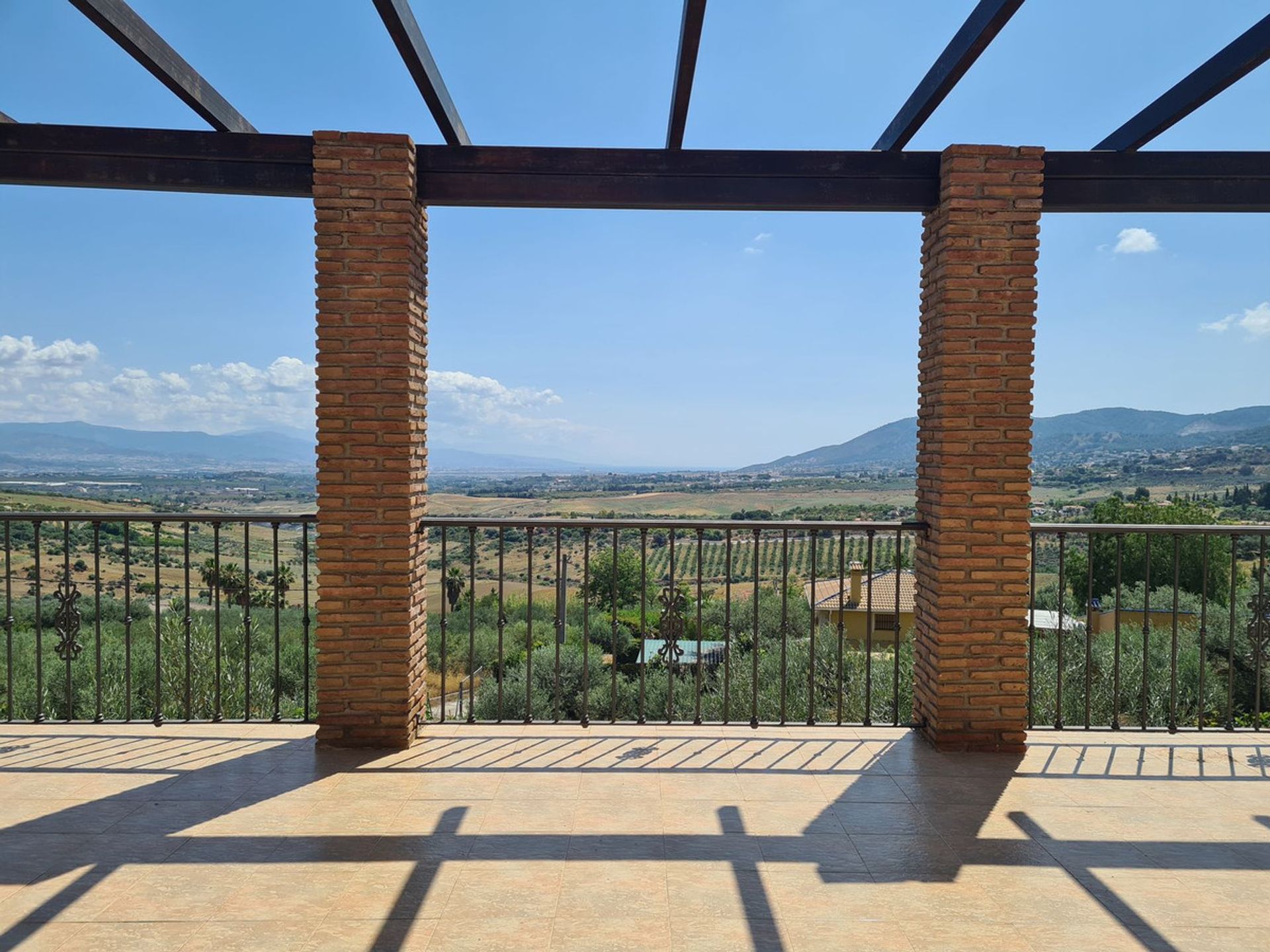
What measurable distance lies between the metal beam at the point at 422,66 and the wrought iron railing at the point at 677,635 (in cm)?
180

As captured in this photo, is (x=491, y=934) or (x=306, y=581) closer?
(x=491, y=934)

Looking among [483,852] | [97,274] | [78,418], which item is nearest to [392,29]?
[483,852]

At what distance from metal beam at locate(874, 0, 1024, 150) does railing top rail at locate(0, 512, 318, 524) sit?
3.23 meters

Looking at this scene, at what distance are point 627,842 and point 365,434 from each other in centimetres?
201

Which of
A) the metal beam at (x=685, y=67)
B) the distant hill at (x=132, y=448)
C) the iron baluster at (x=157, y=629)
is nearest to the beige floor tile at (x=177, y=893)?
the iron baluster at (x=157, y=629)

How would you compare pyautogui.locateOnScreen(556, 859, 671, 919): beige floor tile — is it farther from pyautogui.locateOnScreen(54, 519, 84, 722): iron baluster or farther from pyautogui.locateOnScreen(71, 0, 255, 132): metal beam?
pyautogui.locateOnScreen(71, 0, 255, 132): metal beam

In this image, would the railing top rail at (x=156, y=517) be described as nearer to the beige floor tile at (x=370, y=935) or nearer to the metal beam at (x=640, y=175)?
the metal beam at (x=640, y=175)

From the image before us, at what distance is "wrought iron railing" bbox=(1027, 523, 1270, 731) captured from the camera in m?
3.39

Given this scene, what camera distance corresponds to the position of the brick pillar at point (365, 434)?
3.23 metres

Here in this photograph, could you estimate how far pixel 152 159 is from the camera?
3352mm

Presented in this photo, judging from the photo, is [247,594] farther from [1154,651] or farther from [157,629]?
[1154,651]

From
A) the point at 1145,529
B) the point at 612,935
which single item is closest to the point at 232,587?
the point at 612,935

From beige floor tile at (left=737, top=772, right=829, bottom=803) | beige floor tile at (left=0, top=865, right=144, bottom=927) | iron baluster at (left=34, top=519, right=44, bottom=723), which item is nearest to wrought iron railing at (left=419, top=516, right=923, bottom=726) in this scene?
beige floor tile at (left=737, top=772, right=829, bottom=803)

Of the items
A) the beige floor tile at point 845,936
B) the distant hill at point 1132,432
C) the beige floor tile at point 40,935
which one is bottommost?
the beige floor tile at point 845,936
